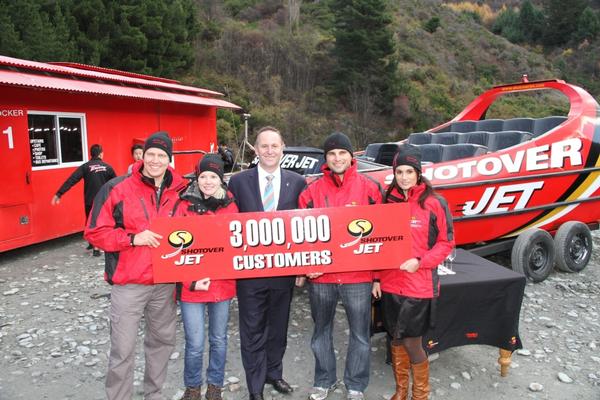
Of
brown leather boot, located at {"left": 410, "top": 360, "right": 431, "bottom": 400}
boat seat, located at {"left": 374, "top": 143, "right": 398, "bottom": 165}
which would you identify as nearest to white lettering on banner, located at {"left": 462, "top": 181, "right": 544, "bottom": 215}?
boat seat, located at {"left": 374, "top": 143, "right": 398, "bottom": 165}

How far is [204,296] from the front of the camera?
3.23 m

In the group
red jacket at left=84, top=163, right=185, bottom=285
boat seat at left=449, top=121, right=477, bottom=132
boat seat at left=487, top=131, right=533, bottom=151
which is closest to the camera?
red jacket at left=84, top=163, right=185, bottom=285

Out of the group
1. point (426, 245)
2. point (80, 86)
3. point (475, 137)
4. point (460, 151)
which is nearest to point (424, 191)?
point (426, 245)

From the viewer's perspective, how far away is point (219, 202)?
3.24m

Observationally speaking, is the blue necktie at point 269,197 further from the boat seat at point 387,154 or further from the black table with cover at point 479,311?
the boat seat at point 387,154

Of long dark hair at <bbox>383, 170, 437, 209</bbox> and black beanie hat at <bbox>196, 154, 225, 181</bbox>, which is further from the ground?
black beanie hat at <bbox>196, 154, 225, 181</bbox>

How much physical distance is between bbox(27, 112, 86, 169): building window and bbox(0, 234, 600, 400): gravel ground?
2605mm

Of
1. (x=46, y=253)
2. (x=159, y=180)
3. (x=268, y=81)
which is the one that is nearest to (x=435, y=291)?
(x=159, y=180)

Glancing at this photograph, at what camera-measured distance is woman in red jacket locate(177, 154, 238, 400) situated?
10.5 feet

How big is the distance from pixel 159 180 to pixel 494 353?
340 centimetres

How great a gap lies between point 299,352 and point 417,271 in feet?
5.77

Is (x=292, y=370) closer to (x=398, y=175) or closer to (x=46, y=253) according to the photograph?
(x=398, y=175)

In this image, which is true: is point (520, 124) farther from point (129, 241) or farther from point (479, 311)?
point (129, 241)

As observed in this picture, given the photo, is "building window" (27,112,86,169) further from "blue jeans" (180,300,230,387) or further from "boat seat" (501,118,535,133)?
"boat seat" (501,118,535,133)
